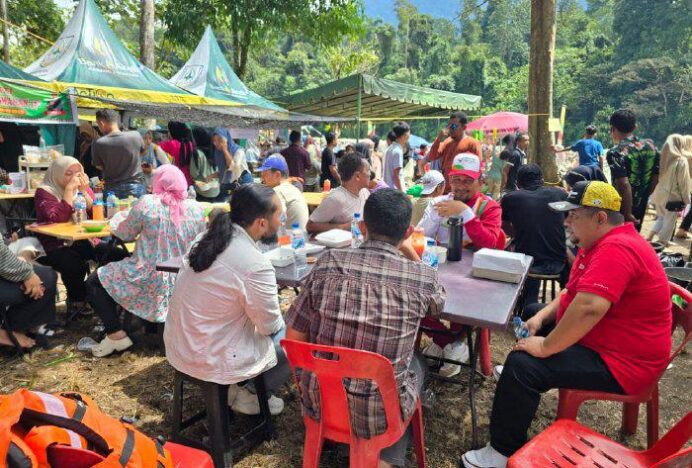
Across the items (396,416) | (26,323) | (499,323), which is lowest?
(26,323)

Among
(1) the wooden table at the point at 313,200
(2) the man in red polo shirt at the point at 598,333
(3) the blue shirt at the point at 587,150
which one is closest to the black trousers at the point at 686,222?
(3) the blue shirt at the point at 587,150

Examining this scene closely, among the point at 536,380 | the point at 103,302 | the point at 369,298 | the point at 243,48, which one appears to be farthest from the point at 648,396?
the point at 243,48

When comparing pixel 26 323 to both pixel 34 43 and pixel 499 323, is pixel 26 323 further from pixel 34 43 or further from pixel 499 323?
pixel 34 43

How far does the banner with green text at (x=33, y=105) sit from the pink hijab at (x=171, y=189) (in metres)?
4.44

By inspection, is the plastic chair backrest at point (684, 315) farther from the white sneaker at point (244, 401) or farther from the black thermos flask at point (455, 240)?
the white sneaker at point (244, 401)

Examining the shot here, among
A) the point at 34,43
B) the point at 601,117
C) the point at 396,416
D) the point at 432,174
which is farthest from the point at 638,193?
the point at 601,117

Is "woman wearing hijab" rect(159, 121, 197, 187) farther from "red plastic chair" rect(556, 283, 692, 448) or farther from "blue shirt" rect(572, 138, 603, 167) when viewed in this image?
"blue shirt" rect(572, 138, 603, 167)

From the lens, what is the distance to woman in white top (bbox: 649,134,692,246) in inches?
271

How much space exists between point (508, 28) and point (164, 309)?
84.9 metres

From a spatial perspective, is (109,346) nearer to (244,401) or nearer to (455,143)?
(244,401)

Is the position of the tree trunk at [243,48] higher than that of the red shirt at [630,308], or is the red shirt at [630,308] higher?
the tree trunk at [243,48]

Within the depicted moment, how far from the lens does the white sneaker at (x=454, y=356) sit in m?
3.44

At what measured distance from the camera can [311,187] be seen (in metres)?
10.5

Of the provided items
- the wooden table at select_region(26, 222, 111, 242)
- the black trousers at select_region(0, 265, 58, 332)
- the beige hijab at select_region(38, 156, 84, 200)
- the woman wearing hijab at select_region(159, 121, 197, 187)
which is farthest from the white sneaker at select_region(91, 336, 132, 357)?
the woman wearing hijab at select_region(159, 121, 197, 187)
